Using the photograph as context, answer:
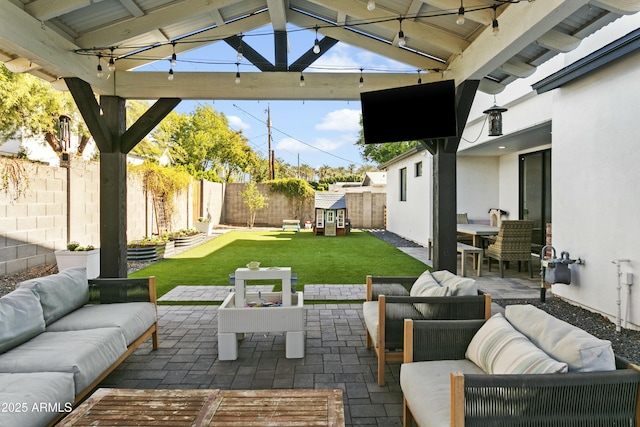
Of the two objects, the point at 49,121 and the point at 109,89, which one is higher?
the point at 49,121

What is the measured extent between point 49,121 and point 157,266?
19.1ft

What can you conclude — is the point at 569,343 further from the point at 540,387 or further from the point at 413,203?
the point at 413,203

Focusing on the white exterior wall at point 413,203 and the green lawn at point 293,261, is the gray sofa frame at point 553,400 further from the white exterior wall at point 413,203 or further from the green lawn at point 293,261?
the white exterior wall at point 413,203

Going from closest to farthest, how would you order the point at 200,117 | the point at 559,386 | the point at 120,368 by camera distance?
1. the point at 559,386
2. the point at 120,368
3. the point at 200,117

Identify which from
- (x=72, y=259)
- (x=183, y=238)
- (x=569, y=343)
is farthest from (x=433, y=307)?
(x=183, y=238)

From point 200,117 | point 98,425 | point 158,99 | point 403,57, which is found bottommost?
point 98,425

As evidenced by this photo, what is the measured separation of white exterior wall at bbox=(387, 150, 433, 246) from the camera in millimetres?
10477

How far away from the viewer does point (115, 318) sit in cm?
297

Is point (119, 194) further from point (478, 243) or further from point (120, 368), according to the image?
point (478, 243)

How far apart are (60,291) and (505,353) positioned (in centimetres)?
321

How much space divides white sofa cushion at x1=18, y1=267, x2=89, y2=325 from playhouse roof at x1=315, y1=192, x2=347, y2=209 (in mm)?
10388

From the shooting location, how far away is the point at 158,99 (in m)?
4.89

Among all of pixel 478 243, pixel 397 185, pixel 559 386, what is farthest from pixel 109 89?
pixel 397 185

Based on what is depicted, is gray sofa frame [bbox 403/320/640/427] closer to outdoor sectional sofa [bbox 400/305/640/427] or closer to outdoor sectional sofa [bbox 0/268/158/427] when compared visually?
outdoor sectional sofa [bbox 400/305/640/427]
